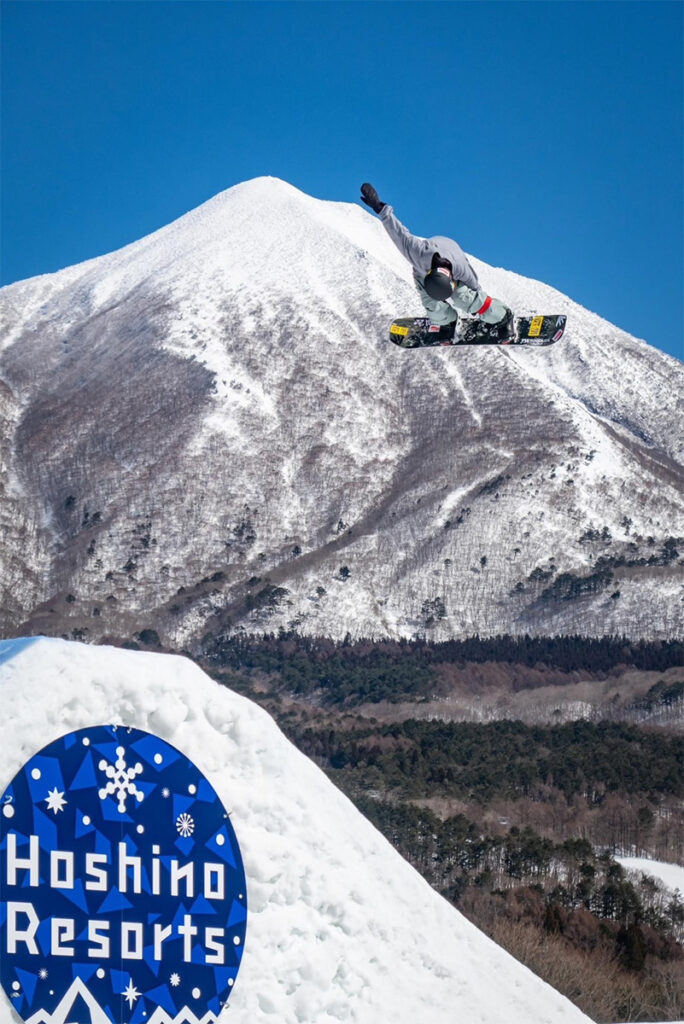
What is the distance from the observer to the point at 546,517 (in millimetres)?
133000

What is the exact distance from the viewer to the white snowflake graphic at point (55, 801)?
13.8 m

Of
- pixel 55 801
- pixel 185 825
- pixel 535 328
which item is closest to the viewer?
pixel 55 801

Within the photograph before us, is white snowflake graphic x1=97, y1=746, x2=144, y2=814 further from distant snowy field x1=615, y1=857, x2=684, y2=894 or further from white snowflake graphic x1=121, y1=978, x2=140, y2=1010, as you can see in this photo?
distant snowy field x1=615, y1=857, x2=684, y2=894

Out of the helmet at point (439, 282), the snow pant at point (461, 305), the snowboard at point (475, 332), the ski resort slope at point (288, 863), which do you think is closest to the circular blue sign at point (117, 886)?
the ski resort slope at point (288, 863)

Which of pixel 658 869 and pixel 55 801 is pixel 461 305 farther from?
pixel 658 869

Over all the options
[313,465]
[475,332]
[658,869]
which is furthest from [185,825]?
[313,465]

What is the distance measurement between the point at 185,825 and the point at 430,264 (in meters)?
6.31

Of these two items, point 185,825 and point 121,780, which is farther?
point 185,825

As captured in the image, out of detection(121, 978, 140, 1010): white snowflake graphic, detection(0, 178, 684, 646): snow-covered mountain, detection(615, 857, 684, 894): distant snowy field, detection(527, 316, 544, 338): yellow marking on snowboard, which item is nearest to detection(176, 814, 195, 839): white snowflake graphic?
detection(121, 978, 140, 1010): white snowflake graphic

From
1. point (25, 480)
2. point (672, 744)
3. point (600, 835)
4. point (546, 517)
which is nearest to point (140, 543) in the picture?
point (25, 480)

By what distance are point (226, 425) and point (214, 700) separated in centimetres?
14086

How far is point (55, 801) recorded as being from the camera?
13859mm

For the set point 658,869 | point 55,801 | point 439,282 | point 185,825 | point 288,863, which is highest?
point 439,282

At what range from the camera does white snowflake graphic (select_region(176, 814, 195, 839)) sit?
14367mm
